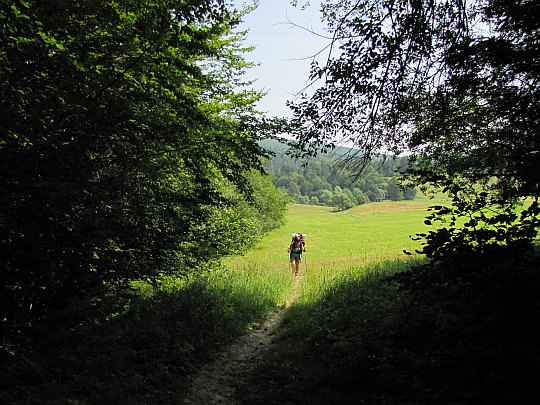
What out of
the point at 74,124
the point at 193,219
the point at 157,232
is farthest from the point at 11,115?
the point at 193,219

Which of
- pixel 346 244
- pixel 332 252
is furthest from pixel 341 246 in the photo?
pixel 332 252

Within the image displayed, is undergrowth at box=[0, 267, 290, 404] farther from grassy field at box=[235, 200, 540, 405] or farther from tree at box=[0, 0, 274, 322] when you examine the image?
grassy field at box=[235, 200, 540, 405]

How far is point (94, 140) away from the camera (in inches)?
180

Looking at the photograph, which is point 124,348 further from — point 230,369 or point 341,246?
point 341,246

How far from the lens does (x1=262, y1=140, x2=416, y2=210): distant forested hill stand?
17.4 feet

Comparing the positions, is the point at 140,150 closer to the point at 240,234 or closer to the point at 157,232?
the point at 157,232

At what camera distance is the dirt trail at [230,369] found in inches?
229

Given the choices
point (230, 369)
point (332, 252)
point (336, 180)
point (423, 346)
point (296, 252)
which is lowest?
point (332, 252)

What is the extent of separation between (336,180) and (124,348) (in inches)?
190

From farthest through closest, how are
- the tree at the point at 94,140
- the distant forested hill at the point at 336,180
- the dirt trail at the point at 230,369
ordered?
the dirt trail at the point at 230,369, the distant forested hill at the point at 336,180, the tree at the point at 94,140

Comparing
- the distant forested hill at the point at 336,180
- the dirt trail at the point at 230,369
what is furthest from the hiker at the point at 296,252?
the dirt trail at the point at 230,369

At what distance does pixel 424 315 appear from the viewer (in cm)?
594

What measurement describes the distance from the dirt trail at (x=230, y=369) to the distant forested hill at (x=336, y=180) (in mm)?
4028

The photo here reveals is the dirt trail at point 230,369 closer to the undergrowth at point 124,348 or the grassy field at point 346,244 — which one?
the undergrowth at point 124,348
